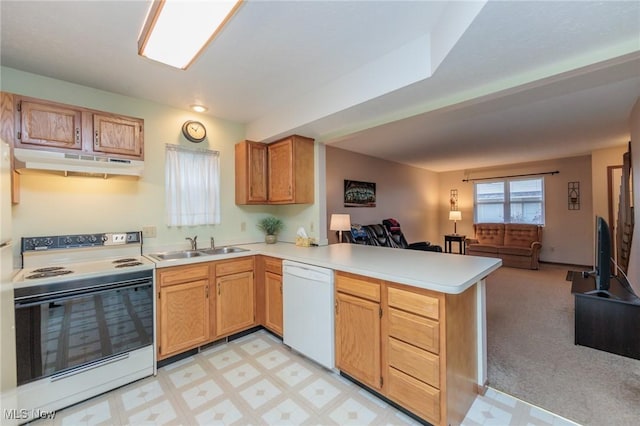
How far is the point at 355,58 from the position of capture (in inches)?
80.6

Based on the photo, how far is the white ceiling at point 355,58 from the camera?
139cm

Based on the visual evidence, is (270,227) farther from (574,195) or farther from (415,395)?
(574,195)

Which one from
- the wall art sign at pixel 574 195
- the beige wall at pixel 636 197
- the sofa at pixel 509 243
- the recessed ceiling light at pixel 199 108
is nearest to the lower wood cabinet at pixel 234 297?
the recessed ceiling light at pixel 199 108

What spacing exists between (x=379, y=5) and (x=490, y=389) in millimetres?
2694

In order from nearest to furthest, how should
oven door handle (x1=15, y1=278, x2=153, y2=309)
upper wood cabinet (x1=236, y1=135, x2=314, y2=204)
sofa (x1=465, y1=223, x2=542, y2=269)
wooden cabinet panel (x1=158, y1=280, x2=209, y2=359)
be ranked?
oven door handle (x1=15, y1=278, x2=153, y2=309), wooden cabinet panel (x1=158, y1=280, x2=209, y2=359), upper wood cabinet (x1=236, y1=135, x2=314, y2=204), sofa (x1=465, y1=223, x2=542, y2=269)

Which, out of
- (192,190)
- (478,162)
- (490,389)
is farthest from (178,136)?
(478,162)

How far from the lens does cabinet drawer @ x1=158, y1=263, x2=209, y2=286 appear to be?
2.30 m

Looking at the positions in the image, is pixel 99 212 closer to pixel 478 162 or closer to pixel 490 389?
pixel 490 389

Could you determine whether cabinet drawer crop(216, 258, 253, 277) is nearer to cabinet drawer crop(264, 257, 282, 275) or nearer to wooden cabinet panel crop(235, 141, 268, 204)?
cabinet drawer crop(264, 257, 282, 275)

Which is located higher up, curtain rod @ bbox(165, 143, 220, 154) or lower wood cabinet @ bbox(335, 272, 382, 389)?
curtain rod @ bbox(165, 143, 220, 154)

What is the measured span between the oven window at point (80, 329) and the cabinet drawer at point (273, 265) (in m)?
1.05

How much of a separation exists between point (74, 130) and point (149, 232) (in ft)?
3.56

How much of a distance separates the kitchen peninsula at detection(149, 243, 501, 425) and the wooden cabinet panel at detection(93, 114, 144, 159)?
1045 mm
